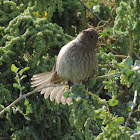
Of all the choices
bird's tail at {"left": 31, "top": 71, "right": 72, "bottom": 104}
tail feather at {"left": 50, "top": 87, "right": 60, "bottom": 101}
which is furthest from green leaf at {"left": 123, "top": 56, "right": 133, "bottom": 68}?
tail feather at {"left": 50, "top": 87, "right": 60, "bottom": 101}

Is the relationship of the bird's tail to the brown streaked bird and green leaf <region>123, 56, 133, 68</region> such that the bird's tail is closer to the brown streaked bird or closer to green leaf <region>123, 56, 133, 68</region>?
the brown streaked bird

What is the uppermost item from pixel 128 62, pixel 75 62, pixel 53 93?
pixel 128 62

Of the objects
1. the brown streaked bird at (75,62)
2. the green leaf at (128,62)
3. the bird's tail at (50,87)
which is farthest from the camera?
the brown streaked bird at (75,62)

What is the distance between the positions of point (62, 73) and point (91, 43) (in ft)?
1.65

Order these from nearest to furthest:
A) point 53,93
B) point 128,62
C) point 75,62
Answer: point 128,62 < point 53,93 < point 75,62

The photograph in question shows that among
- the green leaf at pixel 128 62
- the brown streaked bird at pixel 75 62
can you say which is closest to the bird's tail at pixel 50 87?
the brown streaked bird at pixel 75 62

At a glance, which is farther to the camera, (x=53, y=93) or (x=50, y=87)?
(x=50, y=87)

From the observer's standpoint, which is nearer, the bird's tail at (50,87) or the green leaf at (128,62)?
the green leaf at (128,62)

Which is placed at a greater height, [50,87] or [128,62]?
[128,62]

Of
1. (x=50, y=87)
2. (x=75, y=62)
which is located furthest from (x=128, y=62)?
(x=50, y=87)

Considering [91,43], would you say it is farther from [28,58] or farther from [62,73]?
[28,58]

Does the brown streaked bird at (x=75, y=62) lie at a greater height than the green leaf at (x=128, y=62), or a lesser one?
lesser

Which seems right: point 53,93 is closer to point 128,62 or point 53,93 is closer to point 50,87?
point 50,87

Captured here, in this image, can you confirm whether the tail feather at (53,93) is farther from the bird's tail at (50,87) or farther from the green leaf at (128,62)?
the green leaf at (128,62)
